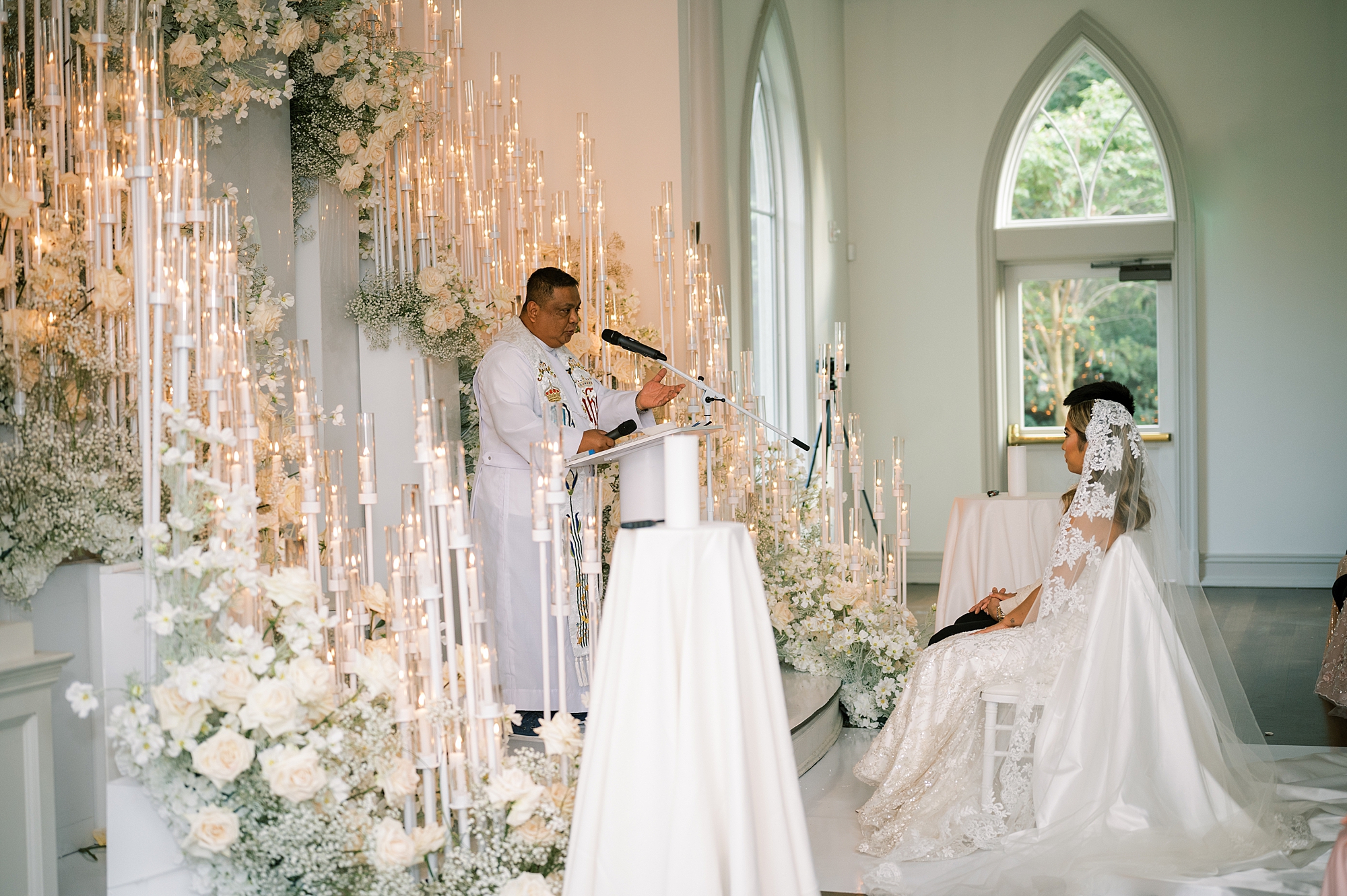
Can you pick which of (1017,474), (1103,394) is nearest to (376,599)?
(1103,394)

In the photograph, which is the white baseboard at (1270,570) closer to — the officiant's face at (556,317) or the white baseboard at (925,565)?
the white baseboard at (925,565)

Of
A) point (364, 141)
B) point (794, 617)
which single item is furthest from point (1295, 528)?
point (364, 141)

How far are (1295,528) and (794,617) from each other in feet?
17.8

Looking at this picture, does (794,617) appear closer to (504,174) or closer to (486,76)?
(504,174)

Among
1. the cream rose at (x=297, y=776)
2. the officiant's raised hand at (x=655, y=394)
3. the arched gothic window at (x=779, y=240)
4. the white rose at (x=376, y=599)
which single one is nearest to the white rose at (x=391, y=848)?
the cream rose at (x=297, y=776)

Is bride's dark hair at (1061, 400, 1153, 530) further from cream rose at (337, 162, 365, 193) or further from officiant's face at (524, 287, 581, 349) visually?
cream rose at (337, 162, 365, 193)

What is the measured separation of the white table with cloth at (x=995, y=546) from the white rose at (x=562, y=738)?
2779mm

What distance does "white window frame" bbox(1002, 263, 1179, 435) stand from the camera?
8617mm

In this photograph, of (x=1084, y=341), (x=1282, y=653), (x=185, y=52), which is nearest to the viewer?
(x=185, y=52)

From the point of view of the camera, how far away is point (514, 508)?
3814 mm

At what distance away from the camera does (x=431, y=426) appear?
244cm

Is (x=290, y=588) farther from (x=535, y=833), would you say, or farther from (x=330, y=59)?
(x=330, y=59)

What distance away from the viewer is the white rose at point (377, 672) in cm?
236

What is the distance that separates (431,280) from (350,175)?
0.45m
